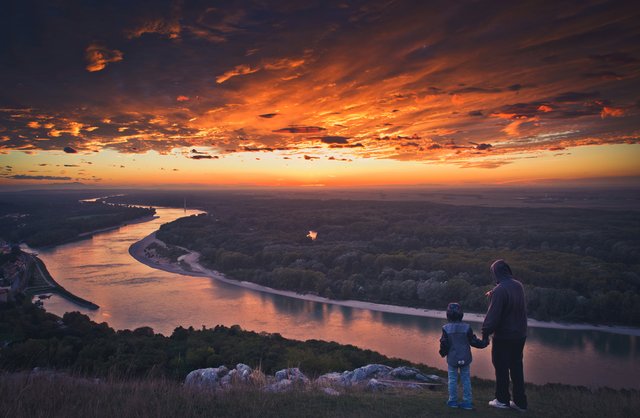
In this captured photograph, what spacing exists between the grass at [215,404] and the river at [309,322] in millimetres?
17596

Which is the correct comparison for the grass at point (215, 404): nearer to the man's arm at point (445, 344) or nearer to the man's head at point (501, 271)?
the man's arm at point (445, 344)

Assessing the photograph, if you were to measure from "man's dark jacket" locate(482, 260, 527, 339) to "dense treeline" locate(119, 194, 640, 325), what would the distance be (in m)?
32.6

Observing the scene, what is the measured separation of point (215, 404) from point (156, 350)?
15.5 metres

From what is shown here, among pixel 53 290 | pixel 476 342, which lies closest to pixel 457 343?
pixel 476 342

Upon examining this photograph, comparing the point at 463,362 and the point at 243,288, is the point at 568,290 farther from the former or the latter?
the point at 463,362

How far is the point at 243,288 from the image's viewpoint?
45.2m

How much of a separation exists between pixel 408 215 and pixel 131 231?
221 feet

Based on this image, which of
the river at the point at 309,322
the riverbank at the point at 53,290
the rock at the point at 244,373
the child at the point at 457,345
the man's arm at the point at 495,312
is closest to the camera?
the man's arm at the point at 495,312

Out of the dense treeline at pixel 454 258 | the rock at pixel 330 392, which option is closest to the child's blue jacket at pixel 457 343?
the rock at pixel 330 392

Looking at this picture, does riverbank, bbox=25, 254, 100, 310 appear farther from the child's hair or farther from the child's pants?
the child's hair

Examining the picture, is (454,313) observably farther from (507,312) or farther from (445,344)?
(507,312)

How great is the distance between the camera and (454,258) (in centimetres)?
4850

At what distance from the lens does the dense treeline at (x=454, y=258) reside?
3594cm

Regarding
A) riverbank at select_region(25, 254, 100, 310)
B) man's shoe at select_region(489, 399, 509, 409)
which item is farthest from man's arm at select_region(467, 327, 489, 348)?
riverbank at select_region(25, 254, 100, 310)
